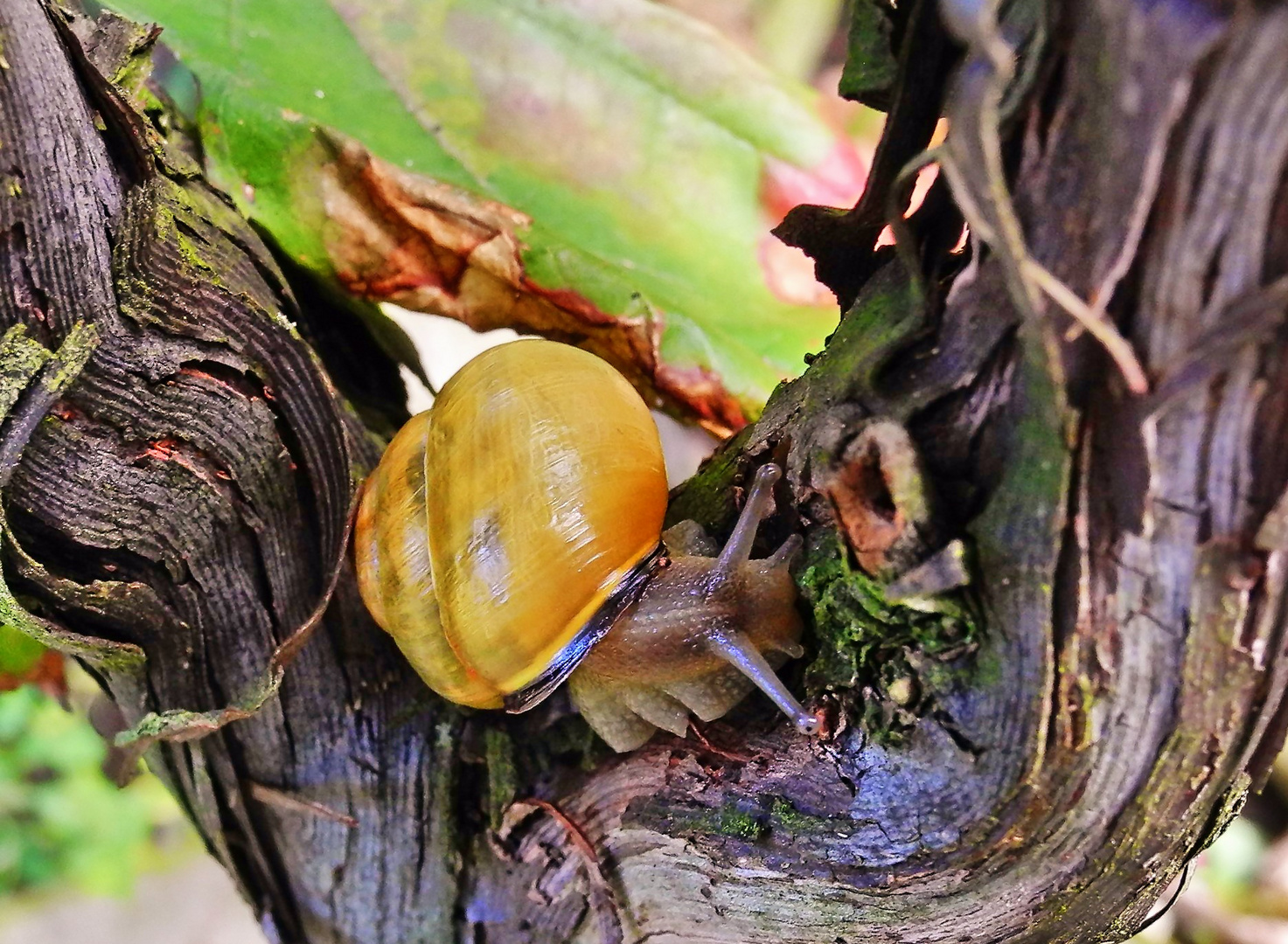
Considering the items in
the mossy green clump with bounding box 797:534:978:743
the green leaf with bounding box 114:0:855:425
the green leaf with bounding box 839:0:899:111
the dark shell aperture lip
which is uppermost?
the green leaf with bounding box 114:0:855:425

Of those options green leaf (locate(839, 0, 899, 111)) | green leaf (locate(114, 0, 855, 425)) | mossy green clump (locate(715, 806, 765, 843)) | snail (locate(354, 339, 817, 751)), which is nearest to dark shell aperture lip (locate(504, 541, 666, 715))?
snail (locate(354, 339, 817, 751))

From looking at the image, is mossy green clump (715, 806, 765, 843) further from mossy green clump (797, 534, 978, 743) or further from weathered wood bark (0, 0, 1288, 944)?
mossy green clump (797, 534, 978, 743)

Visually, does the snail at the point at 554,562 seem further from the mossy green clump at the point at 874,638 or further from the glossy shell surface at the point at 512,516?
the mossy green clump at the point at 874,638

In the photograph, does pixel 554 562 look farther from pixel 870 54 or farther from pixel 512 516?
pixel 870 54

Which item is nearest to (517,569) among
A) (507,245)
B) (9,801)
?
(507,245)

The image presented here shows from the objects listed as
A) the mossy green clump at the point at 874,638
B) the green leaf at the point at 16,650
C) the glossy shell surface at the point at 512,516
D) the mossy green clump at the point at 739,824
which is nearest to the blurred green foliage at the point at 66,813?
the green leaf at the point at 16,650

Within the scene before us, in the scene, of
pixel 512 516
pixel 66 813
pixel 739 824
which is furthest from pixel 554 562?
pixel 66 813
